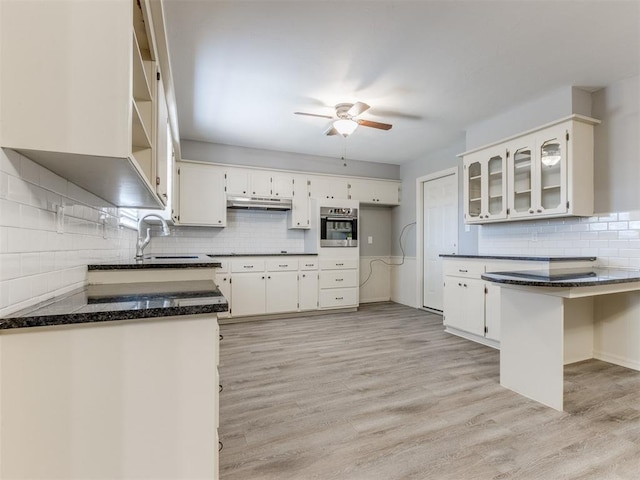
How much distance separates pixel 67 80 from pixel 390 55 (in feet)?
7.48

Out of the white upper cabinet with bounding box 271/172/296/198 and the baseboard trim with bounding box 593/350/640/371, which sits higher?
the white upper cabinet with bounding box 271/172/296/198

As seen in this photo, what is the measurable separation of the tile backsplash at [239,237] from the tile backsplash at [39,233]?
2.83m

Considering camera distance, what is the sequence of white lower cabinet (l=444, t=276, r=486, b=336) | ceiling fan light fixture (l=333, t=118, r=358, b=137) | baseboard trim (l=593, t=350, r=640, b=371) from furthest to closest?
white lower cabinet (l=444, t=276, r=486, b=336), ceiling fan light fixture (l=333, t=118, r=358, b=137), baseboard trim (l=593, t=350, r=640, b=371)

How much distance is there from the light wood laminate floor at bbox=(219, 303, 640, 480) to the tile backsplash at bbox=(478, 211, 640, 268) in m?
1.03

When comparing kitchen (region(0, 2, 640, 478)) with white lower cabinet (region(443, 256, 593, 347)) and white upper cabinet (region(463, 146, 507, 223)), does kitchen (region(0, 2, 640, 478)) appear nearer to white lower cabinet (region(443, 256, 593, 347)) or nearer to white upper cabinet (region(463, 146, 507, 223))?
white upper cabinet (region(463, 146, 507, 223))

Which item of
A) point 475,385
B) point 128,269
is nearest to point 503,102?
point 475,385

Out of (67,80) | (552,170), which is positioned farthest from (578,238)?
(67,80)

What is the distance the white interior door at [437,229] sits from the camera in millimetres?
4730

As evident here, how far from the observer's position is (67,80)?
37.9 inches

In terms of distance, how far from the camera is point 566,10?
2064 millimetres

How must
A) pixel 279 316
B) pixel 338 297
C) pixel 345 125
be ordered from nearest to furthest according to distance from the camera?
1. pixel 345 125
2. pixel 279 316
3. pixel 338 297

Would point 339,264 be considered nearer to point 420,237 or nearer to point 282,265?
point 282,265

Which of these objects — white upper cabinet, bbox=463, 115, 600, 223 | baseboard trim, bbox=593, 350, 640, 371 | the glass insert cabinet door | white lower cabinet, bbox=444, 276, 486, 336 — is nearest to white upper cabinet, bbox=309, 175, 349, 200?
white upper cabinet, bbox=463, 115, 600, 223

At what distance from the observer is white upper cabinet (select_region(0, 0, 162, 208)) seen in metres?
0.92
